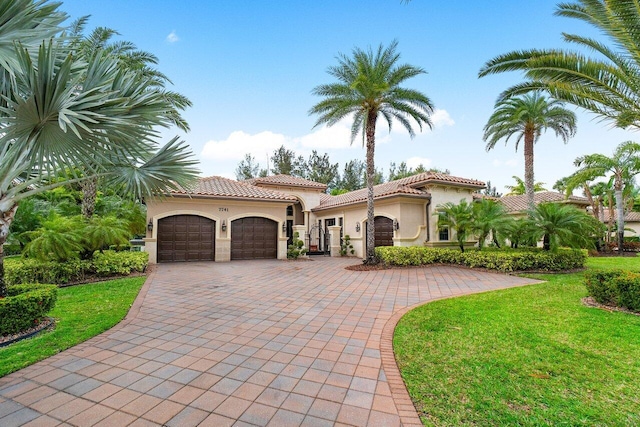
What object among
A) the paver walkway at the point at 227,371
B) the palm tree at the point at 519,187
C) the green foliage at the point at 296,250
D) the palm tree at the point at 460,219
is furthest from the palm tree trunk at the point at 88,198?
the palm tree at the point at 519,187

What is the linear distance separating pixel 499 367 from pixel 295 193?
67.8 ft

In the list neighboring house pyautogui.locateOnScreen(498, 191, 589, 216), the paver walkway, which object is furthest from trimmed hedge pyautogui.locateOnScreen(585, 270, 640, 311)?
neighboring house pyautogui.locateOnScreen(498, 191, 589, 216)

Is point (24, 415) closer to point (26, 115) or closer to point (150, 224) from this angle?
point (26, 115)

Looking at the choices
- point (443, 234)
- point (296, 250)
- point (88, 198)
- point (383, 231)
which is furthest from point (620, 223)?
point (88, 198)

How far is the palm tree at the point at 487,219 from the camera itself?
12.8 metres

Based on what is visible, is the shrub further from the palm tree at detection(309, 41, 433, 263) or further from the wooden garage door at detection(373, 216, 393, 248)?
the wooden garage door at detection(373, 216, 393, 248)

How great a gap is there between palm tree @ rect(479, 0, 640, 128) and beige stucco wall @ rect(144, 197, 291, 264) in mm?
13411

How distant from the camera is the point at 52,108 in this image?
15.1 ft

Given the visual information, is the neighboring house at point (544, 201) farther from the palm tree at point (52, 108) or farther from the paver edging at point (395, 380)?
the palm tree at point (52, 108)

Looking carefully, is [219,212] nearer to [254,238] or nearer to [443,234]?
[254,238]

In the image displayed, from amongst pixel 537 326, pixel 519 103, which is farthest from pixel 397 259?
pixel 519 103

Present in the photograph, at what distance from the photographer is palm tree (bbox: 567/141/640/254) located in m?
19.0

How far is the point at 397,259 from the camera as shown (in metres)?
14.2

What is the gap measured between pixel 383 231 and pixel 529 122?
9.74 metres
